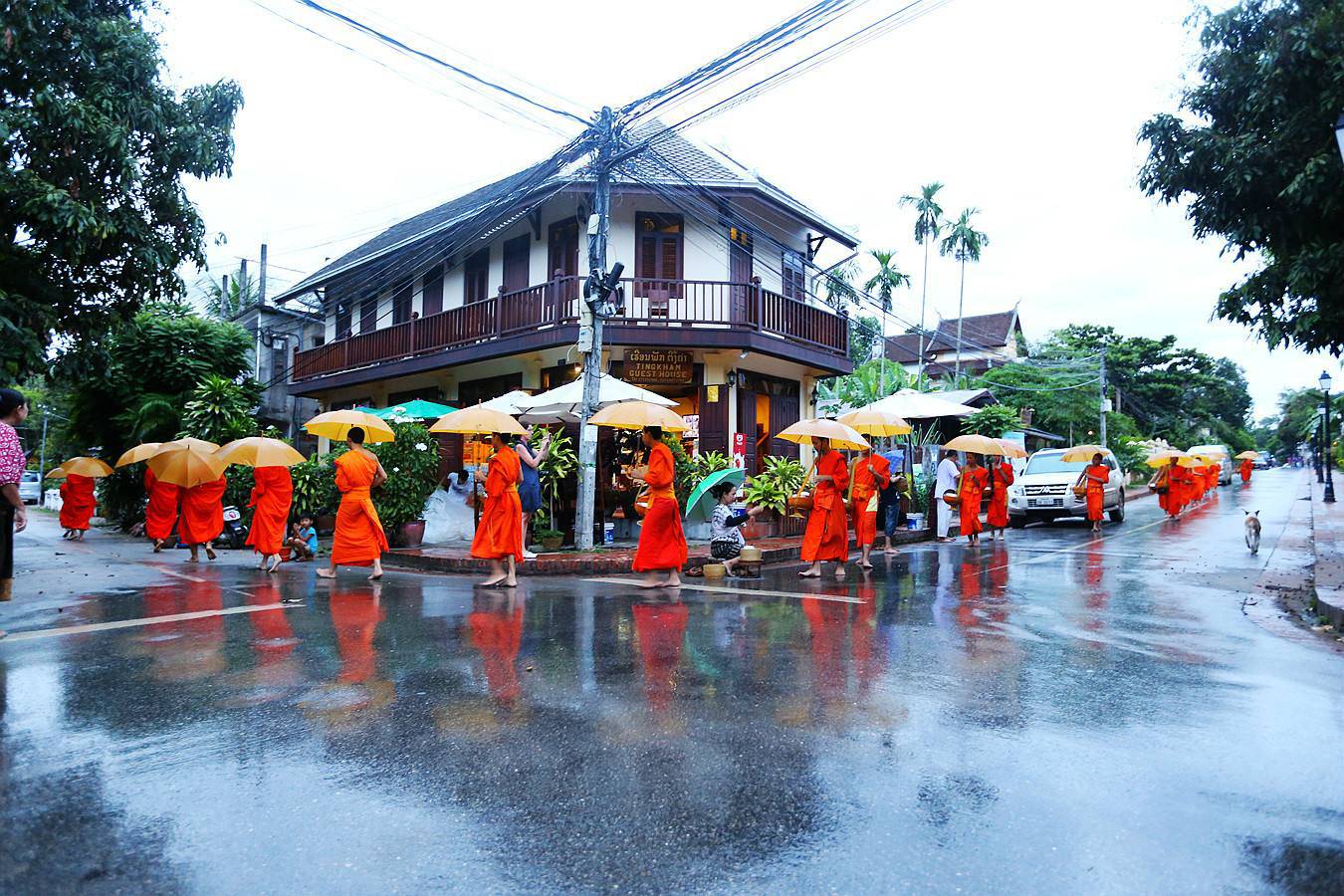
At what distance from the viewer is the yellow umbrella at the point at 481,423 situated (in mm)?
9891

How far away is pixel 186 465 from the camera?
11617mm

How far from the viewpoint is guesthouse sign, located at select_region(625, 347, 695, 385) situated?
17.3 meters

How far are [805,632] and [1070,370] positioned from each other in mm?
35233

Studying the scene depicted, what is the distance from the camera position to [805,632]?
673 centimetres

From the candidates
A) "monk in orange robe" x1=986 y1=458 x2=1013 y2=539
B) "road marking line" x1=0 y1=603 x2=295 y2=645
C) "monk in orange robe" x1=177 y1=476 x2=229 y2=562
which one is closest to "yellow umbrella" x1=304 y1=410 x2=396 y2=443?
"monk in orange robe" x1=177 y1=476 x2=229 y2=562

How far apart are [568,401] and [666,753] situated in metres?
10.0

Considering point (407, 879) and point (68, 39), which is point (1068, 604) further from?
point (68, 39)

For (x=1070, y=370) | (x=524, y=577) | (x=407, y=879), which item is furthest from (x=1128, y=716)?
(x=1070, y=370)

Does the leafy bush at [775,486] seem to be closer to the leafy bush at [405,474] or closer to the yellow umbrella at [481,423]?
the leafy bush at [405,474]

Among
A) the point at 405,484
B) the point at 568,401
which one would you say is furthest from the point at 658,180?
the point at 405,484

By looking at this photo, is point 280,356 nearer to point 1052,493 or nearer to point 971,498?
point 971,498

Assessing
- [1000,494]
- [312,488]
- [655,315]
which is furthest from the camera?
[655,315]

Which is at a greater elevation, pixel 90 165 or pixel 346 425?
pixel 90 165

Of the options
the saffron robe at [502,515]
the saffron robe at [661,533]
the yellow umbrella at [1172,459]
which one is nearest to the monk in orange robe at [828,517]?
the saffron robe at [661,533]
